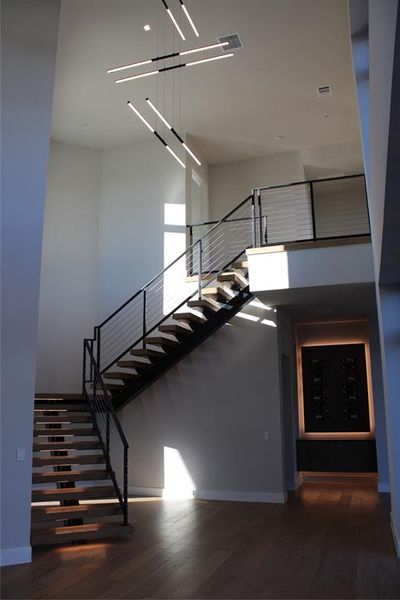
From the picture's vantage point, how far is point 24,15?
556 centimetres

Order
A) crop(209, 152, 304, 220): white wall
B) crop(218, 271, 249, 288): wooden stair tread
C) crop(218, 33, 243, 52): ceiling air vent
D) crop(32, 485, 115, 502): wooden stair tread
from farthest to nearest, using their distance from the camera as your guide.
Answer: crop(209, 152, 304, 220): white wall → crop(218, 271, 249, 288): wooden stair tread → crop(218, 33, 243, 52): ceiling air vent → crop(32, 485, 115, 502): wooden stair tread

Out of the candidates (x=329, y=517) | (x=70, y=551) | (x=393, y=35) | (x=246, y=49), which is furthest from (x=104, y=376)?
(x=393, y=35)

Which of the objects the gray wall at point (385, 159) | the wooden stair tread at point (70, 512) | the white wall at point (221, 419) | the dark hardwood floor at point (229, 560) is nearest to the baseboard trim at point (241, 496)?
the white wall at point (221, 419)

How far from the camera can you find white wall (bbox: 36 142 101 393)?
9320mm

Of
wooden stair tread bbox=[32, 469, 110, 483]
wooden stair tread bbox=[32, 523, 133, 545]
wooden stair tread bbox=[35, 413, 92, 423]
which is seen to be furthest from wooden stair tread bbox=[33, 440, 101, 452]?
wooden stair tread bbox=[32, 523, 133, 545]

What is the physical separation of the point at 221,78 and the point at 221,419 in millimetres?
5451

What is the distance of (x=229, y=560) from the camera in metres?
4.91

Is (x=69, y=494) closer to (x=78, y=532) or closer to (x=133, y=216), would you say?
(x=78, y=532)

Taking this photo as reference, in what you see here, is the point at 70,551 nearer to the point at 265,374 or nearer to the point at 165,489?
the point at 165,489

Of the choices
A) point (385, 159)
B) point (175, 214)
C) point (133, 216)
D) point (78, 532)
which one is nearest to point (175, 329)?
point (175, 214)

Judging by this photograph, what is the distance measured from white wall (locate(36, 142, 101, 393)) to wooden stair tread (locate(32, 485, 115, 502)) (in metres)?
3.35

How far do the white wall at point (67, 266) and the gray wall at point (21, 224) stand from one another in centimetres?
419

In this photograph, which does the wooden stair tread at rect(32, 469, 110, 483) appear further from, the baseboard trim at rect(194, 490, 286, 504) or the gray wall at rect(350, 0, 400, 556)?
the gray wall at rect(350, 0, 400, 556)

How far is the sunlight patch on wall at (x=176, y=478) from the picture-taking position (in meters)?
8.31
